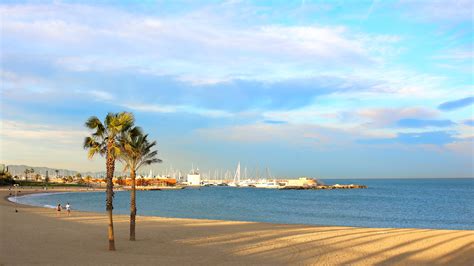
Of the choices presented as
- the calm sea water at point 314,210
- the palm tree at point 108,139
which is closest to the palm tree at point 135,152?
the palm tree at point 108,139

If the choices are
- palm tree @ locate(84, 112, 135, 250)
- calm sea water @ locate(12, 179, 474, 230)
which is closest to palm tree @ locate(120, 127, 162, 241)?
palm tree @ locate(84, 112, 135, 250)

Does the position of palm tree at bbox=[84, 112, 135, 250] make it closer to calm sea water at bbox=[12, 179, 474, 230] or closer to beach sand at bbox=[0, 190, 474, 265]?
beach sand at bbox=[0, 190, 474, 265]

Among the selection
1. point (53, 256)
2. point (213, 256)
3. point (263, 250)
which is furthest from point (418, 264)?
point (53, 256)

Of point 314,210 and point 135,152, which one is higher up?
point 135,152

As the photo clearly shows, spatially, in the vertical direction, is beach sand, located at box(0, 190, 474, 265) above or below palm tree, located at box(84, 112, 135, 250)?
below

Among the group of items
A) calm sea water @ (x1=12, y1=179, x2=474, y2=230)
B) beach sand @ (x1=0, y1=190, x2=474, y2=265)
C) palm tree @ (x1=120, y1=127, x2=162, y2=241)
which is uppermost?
palm tree @ (x1=120, y1=127, x2=162, y2=241)

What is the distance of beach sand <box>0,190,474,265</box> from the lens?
21.0 metres

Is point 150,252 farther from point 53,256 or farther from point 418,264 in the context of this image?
point 418,264

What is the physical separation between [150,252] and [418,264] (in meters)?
14.1

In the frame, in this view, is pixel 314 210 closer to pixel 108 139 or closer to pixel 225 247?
pixel 225 247

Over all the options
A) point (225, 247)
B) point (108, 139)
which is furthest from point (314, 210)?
point (108, 139)

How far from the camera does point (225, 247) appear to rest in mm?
25766

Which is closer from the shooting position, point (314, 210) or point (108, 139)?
point (108, 139)

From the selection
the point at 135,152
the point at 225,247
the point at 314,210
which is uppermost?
the point at 135,152
